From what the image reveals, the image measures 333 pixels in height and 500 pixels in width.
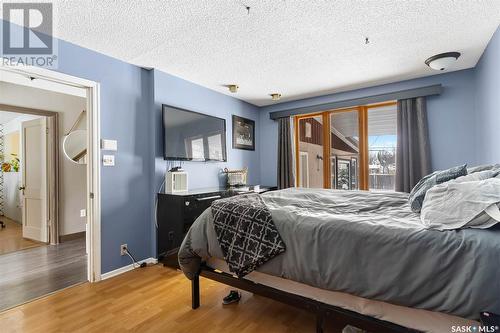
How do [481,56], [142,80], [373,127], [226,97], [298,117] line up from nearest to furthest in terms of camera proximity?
1. [481,56]
2. [142,80]
3. [373,127]
4. [226,97]
5. [298,117]

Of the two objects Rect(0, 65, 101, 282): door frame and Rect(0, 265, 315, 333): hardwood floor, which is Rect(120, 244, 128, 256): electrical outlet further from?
Rect(0, 265, 315, 333): hardwood floor

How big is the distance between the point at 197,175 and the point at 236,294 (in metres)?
1.96

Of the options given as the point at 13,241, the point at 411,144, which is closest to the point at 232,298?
the point at 411,144

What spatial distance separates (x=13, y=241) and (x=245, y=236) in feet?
14.9

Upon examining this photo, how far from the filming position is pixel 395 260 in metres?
1.27

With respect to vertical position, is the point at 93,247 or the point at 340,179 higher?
the point at 340,179

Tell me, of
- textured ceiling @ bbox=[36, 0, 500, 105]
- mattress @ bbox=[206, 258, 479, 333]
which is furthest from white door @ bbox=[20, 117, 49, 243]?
mattress @ bbox=[206, 258, 479, 333]

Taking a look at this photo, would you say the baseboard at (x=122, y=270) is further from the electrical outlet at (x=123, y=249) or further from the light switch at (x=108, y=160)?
the light switch at (x=108, y=160)

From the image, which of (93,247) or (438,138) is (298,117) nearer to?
(438,138)

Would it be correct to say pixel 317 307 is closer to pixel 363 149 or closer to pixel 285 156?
pixel 363 149

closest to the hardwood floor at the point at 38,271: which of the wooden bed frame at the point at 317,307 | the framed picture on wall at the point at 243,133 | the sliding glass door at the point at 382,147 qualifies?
the wooden bed frame at the point at 317,307

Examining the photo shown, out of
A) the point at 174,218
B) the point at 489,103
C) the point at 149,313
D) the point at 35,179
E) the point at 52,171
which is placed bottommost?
the point at 149,313

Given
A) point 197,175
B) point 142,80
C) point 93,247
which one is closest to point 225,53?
point 142,80

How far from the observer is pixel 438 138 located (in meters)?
3.50
